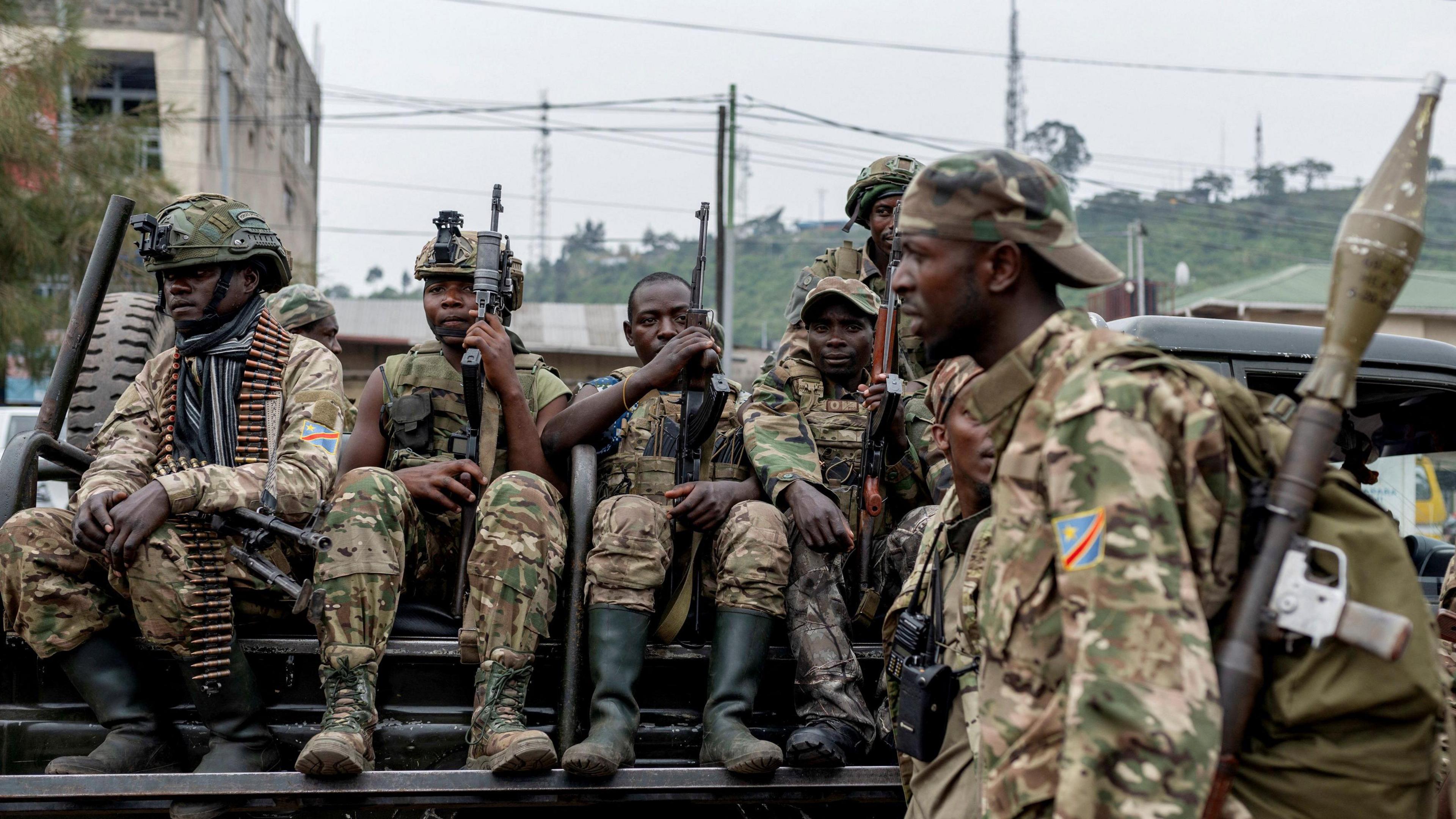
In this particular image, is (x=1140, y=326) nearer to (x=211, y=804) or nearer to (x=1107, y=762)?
(x=1107, y=762)

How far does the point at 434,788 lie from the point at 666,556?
40.0 inches

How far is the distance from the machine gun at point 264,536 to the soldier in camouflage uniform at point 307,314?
2505mm

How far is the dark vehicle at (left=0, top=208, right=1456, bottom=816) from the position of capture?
144 inches

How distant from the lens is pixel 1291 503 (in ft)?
6.50

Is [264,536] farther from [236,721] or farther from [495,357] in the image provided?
[495,357]

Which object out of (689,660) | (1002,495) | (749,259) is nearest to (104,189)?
(689,660)

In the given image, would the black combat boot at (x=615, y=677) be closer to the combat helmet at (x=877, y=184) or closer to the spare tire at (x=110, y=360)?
the combat helmet at (x=877, y=184)

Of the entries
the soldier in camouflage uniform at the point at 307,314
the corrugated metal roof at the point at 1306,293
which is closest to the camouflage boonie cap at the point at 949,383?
the soldier in camouflage uniform at the point at 307,314

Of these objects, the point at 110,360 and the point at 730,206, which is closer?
the point at 110,360

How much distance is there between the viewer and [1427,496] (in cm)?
514

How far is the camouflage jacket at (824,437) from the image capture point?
14.3 feet

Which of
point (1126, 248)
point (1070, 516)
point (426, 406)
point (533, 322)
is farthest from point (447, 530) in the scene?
point (1126, 248)

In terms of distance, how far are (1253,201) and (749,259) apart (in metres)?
26.9

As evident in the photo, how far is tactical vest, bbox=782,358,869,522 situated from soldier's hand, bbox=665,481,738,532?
16.5 inches
